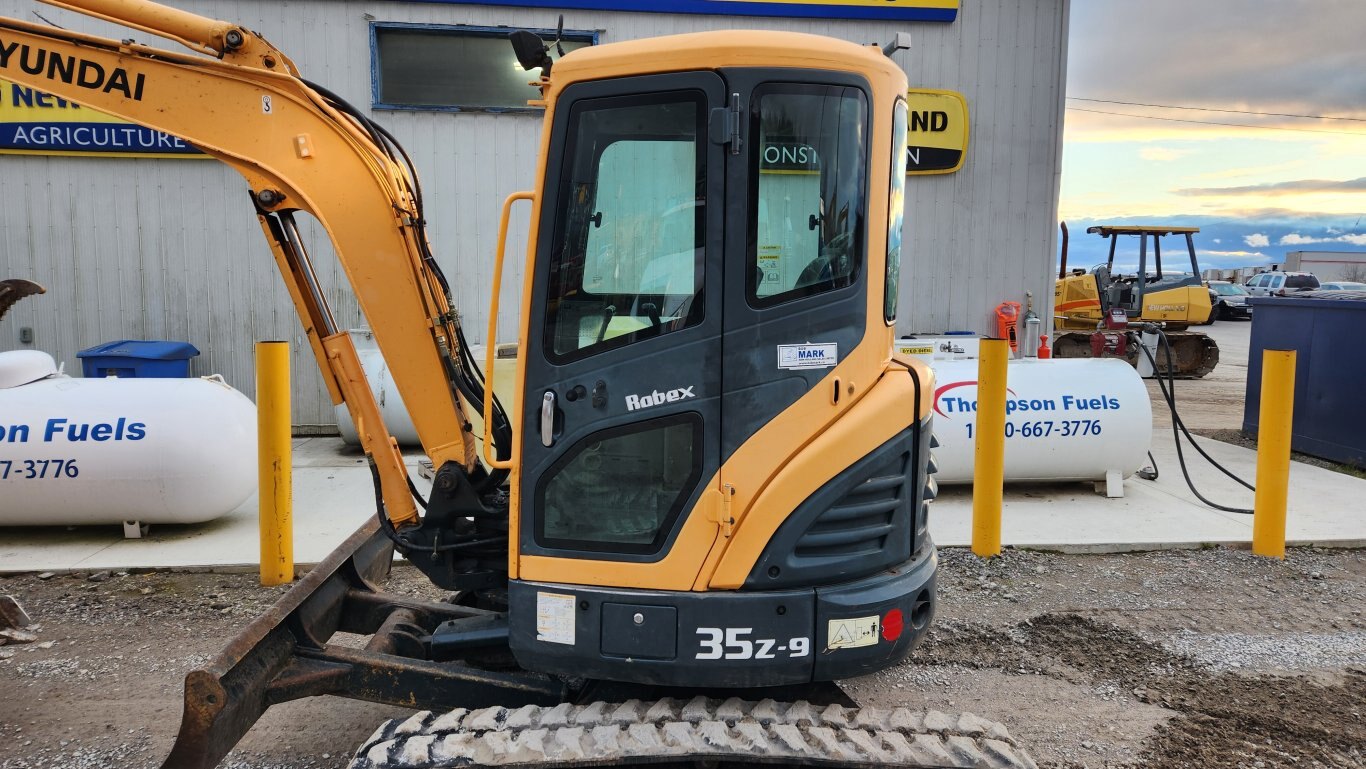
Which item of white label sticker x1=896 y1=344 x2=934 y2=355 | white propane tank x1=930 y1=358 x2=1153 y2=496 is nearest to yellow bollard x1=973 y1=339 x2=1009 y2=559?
white propane tank x1=930 y1=358 x2=1153 y2=496

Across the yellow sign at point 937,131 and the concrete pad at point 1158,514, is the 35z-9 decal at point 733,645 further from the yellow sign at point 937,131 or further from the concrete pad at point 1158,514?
the yellow sign at point 937,131

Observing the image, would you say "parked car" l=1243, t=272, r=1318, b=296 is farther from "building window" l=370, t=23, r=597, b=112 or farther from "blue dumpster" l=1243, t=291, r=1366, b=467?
"building window" l=370, t=23, r=597, b=112

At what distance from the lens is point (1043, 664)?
4.50 m

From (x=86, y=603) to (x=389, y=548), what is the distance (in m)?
2.20

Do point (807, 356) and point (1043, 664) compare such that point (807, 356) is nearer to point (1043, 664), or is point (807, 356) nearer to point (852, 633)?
point (852, 633)

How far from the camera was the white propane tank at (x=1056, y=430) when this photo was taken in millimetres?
7438

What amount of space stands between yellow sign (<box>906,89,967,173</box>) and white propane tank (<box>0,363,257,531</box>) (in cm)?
790

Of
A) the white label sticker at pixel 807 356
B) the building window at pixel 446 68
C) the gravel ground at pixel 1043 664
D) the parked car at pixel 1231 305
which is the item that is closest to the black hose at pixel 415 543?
the gravel ground at pixel 1043 664

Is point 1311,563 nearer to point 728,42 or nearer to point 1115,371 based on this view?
point 1115,371

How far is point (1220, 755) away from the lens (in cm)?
365

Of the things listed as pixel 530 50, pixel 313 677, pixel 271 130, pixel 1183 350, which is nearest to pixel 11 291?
pixel 271 130

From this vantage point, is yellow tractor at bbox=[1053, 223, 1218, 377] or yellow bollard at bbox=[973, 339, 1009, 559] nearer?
yellow bollard at bbox=[973, 339, 1009, 559]

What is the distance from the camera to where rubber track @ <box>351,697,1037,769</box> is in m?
2.70

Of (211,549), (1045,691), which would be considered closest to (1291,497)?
(1045,691)
